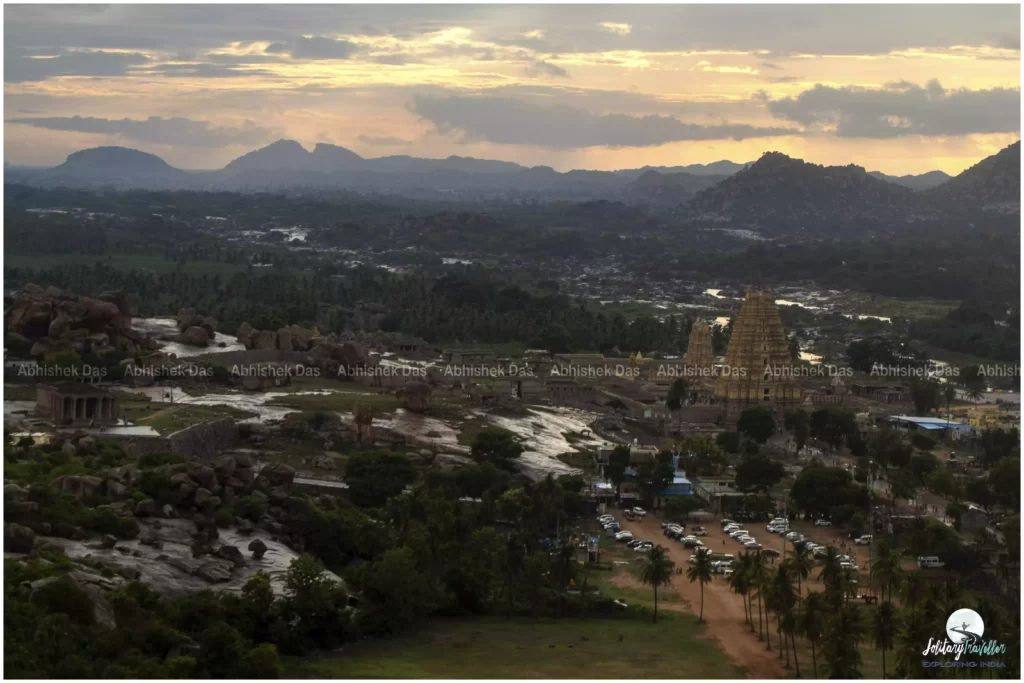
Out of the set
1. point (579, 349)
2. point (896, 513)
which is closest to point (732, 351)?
point (579, 349)

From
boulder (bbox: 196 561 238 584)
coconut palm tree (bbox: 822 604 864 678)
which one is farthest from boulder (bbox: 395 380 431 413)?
coconut palm tree (bbox: 822 604 864 678)

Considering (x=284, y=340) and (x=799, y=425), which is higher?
(x=284, y=340)

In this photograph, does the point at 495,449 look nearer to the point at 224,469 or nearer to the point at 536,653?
the point at 224,469

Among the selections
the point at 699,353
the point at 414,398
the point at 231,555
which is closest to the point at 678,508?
the point at 414,398

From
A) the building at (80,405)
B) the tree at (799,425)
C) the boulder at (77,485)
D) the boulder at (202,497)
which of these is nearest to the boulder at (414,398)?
the building at (80,405)

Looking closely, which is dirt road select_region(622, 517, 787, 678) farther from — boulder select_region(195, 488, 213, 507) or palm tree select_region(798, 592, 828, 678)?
boulder select_region(195, 488, 213, 507)

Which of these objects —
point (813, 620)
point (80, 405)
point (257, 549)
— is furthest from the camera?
point (80, 405)

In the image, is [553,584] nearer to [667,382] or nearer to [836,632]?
[836,632]
